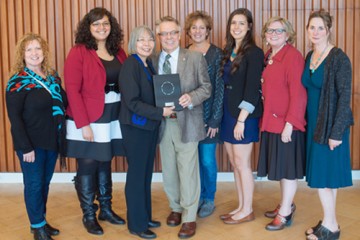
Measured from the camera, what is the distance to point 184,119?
371 cm

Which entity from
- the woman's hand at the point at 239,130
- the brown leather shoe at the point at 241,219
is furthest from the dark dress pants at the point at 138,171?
the brown leather shoe at the point at 241,219

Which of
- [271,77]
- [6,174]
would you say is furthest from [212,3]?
[6,174]

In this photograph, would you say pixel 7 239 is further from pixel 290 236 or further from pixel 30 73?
pixel 290 236

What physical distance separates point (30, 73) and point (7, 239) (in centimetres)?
148

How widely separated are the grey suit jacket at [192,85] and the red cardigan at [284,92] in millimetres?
529

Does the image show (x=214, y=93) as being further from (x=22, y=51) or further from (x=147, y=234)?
(x=22, y=51)

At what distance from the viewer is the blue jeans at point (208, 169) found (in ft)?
14.2

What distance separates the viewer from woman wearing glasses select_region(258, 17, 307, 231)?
363cm

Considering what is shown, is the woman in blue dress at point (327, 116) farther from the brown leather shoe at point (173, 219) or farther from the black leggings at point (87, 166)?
the black leggings at point (87, 166)

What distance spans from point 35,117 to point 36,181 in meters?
0.54

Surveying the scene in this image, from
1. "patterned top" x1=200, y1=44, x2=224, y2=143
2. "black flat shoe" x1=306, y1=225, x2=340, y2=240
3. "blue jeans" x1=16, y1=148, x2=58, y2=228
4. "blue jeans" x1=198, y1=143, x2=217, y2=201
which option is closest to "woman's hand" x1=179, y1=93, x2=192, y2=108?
"patterned top" x1=200, y1=44, x2=224, y2=143

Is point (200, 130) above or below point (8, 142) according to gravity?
above

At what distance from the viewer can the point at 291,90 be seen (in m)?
3.63

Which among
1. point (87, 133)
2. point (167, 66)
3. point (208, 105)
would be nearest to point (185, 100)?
point (167, 66)
